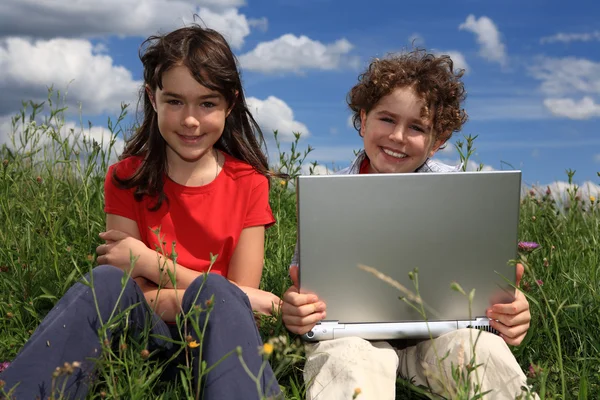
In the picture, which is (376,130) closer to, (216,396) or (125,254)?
(125,254)

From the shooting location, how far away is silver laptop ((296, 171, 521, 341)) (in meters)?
1.90

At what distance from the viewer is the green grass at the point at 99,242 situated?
246cm

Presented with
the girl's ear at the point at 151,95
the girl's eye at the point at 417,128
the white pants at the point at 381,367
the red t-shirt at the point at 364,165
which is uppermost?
the girl's ear at the point at 151,95

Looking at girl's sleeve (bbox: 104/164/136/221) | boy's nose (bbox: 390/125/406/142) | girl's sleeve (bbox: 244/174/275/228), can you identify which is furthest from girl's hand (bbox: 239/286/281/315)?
boy's nose (bbox: 390/125/406/142)

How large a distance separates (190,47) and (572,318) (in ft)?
6.45

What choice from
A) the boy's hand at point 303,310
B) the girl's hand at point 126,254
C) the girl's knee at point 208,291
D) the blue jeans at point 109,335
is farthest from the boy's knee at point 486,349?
the girl's hand at point 126,254

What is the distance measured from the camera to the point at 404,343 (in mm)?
2463

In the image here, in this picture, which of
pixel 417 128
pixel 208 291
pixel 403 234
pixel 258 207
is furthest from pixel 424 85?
pixel 208 291

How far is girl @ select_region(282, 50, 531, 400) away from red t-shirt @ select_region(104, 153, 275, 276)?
12.9 inches

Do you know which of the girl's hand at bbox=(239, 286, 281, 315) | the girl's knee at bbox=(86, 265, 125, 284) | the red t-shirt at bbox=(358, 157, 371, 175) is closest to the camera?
the girl's knee at bbox=(86, 265, 125, 284)

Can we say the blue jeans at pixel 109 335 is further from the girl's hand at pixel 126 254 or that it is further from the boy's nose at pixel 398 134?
the boy's nose at pixel 398 134

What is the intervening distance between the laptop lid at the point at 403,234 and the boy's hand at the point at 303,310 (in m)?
0.03

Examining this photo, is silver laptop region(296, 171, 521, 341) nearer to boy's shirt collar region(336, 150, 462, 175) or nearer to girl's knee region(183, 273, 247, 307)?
girl's knee region(183, 273, 247, 307)

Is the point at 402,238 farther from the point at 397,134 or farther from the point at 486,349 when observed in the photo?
the point at 397,134
